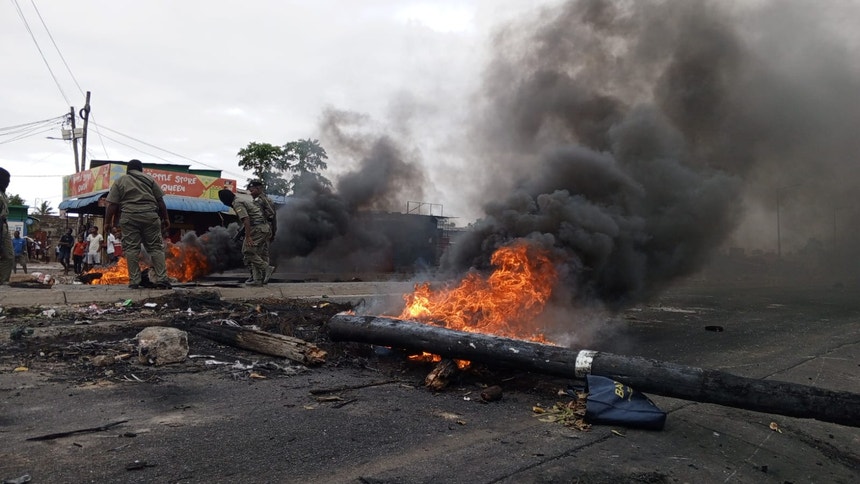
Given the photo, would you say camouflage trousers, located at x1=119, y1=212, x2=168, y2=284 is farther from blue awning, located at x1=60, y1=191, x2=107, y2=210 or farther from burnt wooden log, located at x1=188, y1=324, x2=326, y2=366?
blue awning, located at x1=60, y1=191, x2=107, y2=210

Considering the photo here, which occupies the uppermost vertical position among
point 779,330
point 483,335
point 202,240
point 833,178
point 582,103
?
point 582,103

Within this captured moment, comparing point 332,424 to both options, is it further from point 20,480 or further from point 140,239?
point 140,239

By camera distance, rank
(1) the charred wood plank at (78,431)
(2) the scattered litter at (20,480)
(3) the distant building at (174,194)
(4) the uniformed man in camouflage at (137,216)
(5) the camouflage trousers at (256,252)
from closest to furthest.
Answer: (2) the scattered litter at (20,480) < (1) the charred wood plank at (78,431) < (4) the uniformed man in camouflage at (137,216) < (5) the camouflage trousers at (256,252) < (3) the distant building at (174,194)

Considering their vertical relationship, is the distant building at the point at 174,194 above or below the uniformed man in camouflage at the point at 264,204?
above

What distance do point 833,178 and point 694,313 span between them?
8445 mm

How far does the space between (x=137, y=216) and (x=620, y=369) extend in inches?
279

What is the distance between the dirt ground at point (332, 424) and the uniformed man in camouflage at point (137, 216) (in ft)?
4.44

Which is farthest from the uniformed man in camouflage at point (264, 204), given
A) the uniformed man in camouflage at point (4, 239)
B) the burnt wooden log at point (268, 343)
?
the burnt wooden log at point (268, 343)

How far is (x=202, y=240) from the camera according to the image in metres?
13.0

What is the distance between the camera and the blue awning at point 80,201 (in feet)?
66.0

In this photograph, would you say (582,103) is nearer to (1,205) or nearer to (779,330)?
Answer: (779,330)

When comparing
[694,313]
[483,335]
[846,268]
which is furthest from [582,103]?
[846,268]

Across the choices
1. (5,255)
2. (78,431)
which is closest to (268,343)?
(78,431)

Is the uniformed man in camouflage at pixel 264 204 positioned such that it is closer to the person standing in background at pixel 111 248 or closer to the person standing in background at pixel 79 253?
the person standing in background at pixel 111 248
